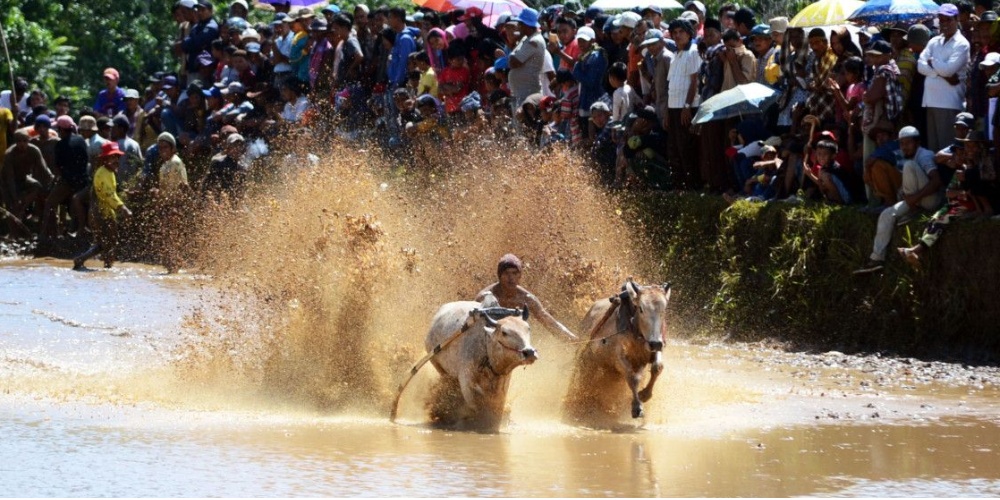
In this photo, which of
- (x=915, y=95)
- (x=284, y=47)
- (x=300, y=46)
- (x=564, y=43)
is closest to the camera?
(x=915, y=95)

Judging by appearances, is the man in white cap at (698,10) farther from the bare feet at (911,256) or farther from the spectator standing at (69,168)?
the spectator standing at (69,168)

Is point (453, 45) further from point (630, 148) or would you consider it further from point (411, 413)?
point (411, 413)

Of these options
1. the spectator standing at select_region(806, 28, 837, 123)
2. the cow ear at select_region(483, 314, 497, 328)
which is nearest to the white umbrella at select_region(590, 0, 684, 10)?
the spectator standing at select_region(806, 28, 837, 123)

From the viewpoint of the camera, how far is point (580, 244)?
15867mm

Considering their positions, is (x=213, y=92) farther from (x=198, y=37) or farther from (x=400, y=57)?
(x=400, y=57)

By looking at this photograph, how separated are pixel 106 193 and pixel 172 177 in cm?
101

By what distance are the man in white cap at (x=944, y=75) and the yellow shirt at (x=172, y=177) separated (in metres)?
12.5

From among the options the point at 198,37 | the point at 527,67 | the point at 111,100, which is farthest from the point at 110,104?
the point at 527,67

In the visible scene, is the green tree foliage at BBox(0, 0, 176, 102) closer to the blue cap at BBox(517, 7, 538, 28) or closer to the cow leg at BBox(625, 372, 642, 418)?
the blue cap at BBox(517, 7, 538, 28)

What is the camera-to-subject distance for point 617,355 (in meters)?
12.0

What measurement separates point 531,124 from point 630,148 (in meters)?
1.83

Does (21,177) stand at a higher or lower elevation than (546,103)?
lower

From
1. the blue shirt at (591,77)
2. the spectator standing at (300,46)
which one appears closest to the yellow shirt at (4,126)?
the spectator standing at (300,46)

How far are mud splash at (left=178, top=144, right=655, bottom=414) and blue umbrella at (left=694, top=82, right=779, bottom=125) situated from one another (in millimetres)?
1531
